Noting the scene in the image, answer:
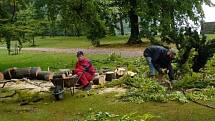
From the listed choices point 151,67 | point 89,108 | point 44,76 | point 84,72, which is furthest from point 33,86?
point 89,108

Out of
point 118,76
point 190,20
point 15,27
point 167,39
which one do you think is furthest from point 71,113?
point 190,20

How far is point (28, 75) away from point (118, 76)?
149 inches

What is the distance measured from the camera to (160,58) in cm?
1602

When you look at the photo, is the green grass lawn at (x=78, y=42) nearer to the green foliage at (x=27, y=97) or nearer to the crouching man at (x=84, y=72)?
the crouching man at (x=84, y=72)

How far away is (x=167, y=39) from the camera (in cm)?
1838

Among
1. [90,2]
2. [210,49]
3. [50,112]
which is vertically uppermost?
[90,2]

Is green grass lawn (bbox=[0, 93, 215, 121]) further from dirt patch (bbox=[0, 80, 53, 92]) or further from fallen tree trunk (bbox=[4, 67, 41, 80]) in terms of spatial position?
fallen tree trunk (bbox=[4, 67, 41, 80])

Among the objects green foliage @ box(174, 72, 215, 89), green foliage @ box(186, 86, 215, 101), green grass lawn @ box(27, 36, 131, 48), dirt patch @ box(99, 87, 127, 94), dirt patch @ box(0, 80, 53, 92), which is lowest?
green grass lawn @ box(27, 36, 131, 48)

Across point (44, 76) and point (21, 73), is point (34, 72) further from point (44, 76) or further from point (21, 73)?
point (44, 76)

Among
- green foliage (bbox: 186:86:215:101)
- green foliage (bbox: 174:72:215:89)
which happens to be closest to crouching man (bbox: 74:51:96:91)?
green foliage (bbox: 174:72:215:89)

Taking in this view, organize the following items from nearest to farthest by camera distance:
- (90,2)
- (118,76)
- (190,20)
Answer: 1. (118,76)
2. (90,2)
3. (190,20)

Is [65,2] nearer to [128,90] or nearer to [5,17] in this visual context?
[5,17]

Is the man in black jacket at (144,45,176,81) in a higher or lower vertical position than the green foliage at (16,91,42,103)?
higher

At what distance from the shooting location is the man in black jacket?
1575 cm
